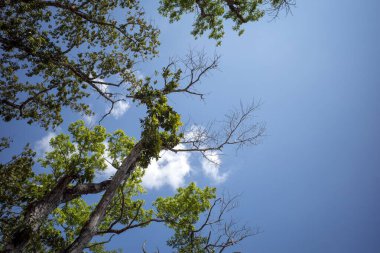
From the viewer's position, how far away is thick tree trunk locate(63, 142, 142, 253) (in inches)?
259

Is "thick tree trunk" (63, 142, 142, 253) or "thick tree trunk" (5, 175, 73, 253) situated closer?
"thick tree trunk" (63, 142, 142, 253)

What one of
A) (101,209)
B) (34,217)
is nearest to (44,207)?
(34,217)

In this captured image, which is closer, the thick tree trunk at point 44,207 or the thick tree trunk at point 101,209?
the thick tree trunk at point 101,209

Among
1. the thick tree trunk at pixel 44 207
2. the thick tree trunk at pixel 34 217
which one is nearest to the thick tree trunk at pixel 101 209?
the thick tree trunk at pixel 44 207

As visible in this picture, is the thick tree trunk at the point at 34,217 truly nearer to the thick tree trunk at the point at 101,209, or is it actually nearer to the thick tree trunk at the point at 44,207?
the thick tree trunk at the point at 44,207

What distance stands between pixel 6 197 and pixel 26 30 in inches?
Result: 321

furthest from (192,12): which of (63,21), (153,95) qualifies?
(63,21)

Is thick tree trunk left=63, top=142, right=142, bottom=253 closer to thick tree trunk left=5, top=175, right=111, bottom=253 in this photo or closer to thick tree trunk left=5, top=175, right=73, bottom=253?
thick tree trunk left=5, top=175, right=111, bottom=253

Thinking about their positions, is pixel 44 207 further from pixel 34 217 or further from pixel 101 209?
pixel 101 209

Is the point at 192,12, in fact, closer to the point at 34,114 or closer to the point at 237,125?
the point at 237,125

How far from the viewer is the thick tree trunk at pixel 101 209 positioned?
6.57 meters

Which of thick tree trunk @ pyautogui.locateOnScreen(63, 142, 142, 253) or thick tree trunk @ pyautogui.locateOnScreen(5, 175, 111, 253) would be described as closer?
thick tree trunk @ pyautogui.locateOnScreen(63, 142, 142, 253)

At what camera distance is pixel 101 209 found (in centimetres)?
733

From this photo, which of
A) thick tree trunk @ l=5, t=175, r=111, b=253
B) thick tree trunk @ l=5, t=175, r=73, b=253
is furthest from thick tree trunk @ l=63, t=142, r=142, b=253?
thick tree trunk @ l=5, t=175, r=73, b=253
